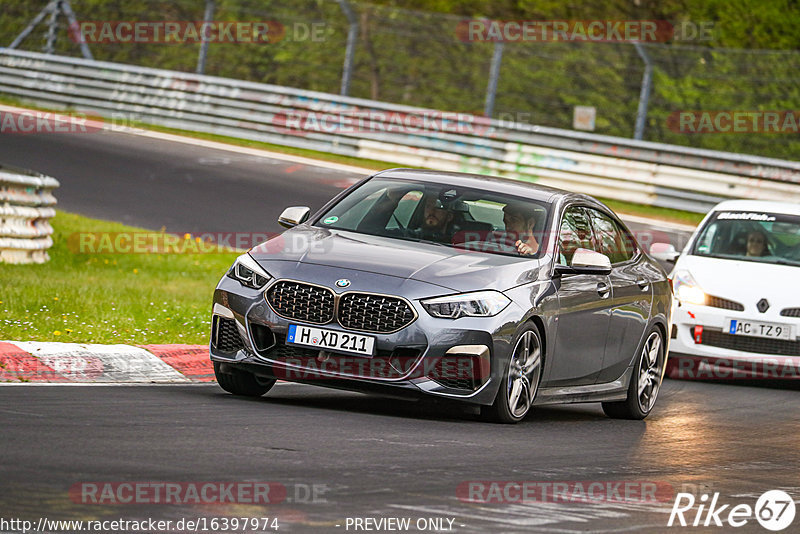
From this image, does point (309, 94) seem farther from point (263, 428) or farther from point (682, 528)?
point (682, 528)

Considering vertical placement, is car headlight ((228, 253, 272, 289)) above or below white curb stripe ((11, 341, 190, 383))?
above

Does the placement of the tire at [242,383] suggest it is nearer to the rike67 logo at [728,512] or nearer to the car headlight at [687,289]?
the rike67 logo at [728,512]

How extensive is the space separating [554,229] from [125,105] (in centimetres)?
1989

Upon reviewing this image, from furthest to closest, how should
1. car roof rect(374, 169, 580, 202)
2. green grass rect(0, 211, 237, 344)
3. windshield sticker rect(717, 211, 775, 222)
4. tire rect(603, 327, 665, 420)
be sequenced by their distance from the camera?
windshield sticker rect(717, 211, 775, 222), green grass rect(0, 211, 237, 344), tire rect(603, 327, 665, 420), car roof rect(374, 169, 580, 202)

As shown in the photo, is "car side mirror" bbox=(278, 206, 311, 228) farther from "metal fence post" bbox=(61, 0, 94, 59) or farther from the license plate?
→ "metal fence post" bbox=(61, 0, 94, 59)

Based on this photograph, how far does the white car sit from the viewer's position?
44.9ft

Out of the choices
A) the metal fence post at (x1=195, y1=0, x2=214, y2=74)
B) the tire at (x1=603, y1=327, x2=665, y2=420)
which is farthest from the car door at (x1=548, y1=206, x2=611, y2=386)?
the metal fence post at (x1=195, y1=0, x2=214, y2=74)

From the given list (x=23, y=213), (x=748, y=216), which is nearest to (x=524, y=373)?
(x=748, y=216)

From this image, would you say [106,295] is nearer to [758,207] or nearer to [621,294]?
[621,294]

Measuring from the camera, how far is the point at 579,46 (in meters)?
27.6

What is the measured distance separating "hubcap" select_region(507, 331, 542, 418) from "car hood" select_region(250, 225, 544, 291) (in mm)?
379

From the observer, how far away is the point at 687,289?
14.1 meters

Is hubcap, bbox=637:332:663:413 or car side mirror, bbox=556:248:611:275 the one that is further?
hubcap, bbox=637:332:663:413

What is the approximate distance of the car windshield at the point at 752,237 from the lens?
48.1ft
